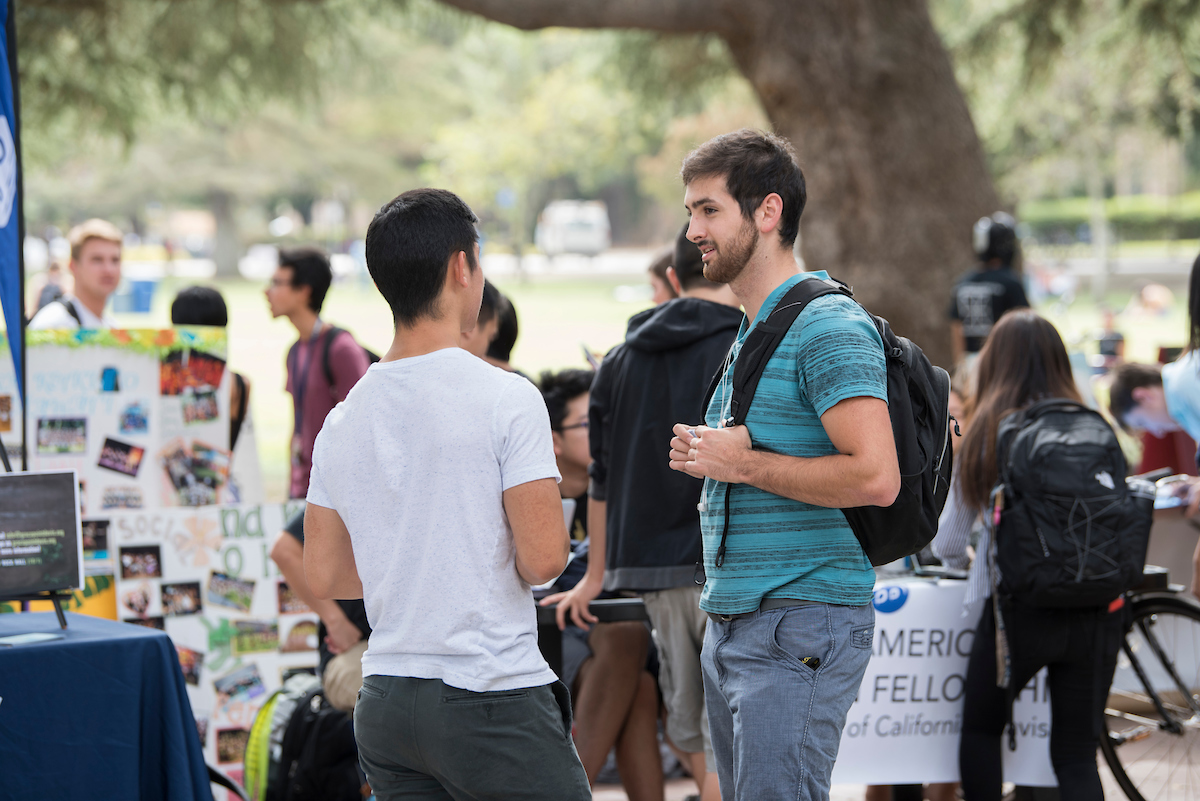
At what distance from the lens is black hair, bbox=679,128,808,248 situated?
2371 mm

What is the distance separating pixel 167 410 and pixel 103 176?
46773 mm

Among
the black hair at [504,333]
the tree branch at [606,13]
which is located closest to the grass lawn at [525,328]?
the tree branch at [606,13]

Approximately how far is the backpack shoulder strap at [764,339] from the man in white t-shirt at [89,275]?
184 inches

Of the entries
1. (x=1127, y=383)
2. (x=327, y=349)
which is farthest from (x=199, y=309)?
(x=1127, y=383)

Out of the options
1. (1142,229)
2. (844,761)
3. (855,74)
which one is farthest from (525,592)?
(1142,229)

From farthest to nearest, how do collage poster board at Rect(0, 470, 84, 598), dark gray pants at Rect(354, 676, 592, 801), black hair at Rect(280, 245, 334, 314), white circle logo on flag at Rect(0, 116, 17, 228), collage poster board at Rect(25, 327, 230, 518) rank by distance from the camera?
black hair at Rect(280, 245, 334, 314) < collage poster board at Rect(25, 327, 230, 518) < white circle logo on flag at Rect(0, 116, 17, 228) < collage poster board at Rect(0, 470, 84, 598) < dark gray pants at Rect(354, 676, 592, 801)

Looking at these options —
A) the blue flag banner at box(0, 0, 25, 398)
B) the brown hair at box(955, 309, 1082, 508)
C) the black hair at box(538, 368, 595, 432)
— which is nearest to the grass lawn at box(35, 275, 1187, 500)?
the brown hair at box(955, 309, 1082, 508)

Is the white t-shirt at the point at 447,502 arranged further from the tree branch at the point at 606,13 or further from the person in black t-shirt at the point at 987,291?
the tree branch at the point at 606,13

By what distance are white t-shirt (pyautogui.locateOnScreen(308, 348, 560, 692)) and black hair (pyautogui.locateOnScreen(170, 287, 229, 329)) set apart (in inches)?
165

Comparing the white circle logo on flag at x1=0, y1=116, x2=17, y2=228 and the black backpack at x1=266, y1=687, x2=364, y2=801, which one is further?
the black backpack at x1=266, y1=687, x2=364, y2=801

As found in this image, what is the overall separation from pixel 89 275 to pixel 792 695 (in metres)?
5.08

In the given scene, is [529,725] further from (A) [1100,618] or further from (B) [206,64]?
(B) [206,64]

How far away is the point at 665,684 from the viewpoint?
362cm

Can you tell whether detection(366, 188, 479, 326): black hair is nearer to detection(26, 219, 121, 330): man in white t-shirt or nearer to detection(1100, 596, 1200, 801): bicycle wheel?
detection(1100, 596, 1200, 801): bicycle wheel
